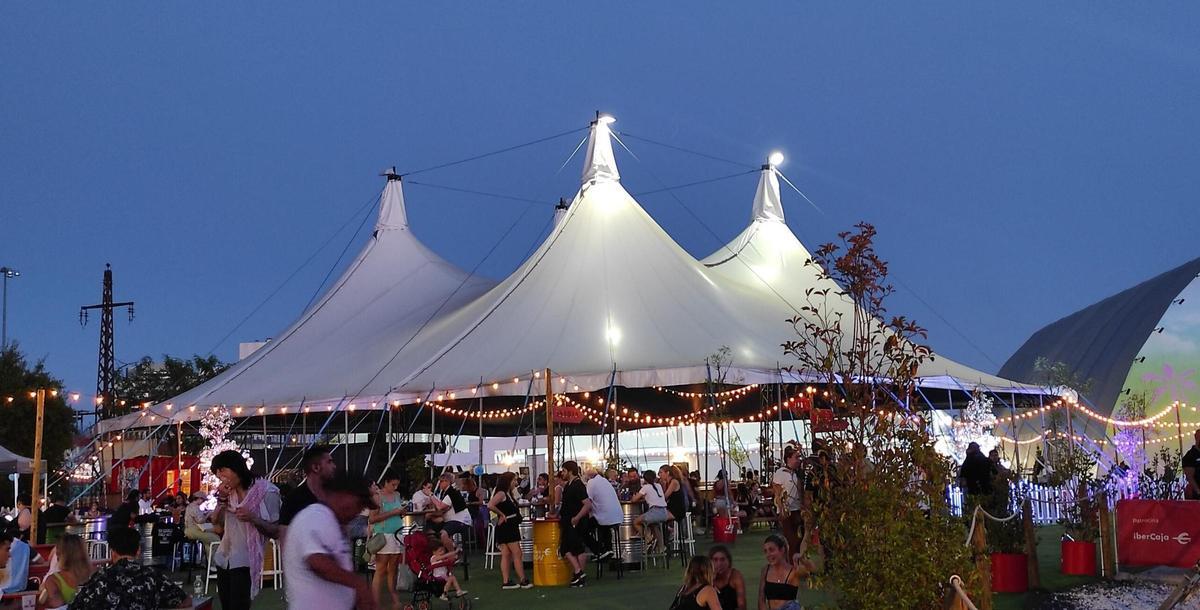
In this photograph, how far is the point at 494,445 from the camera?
107 ft

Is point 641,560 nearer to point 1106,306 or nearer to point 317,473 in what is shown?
point 317,473

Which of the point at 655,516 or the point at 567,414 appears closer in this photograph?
the point at 655,516

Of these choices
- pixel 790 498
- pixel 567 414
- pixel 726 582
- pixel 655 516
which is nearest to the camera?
pixel 726 582

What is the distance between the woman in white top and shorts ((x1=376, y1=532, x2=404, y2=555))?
12.6 ft

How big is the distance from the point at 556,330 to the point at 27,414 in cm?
1519

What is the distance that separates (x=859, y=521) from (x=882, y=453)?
40 centimetres

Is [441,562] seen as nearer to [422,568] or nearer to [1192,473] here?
[422,568]

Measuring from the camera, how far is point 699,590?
707 centimetres

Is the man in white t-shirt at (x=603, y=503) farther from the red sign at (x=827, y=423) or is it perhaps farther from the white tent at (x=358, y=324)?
the white tent at (x=358, y=324)

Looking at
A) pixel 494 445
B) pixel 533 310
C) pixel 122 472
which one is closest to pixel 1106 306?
pixel 494 445

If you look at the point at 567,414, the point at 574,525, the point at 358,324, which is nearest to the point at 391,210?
the point at 358,324

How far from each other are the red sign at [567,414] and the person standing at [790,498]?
9350 millimetres

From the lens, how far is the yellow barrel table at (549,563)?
12.3m

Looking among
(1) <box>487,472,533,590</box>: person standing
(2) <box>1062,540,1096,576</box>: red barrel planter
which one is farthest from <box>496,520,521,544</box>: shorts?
(2) <box>1062,540,1096,576</box>: red barrel planter
